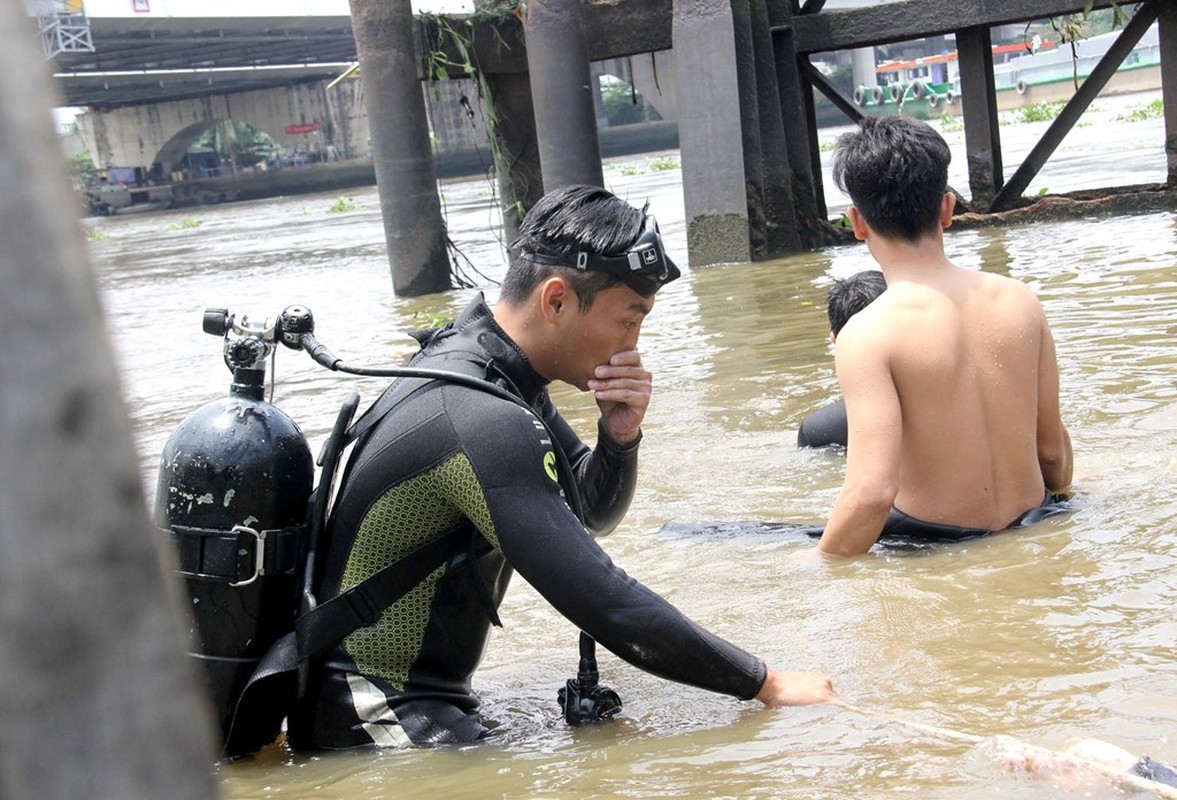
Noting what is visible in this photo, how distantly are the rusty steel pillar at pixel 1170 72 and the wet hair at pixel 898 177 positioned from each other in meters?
8.05

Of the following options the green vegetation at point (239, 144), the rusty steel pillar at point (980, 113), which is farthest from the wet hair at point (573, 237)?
the green vegetation at point (239, 144)

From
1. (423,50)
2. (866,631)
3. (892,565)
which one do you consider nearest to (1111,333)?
(892,565)

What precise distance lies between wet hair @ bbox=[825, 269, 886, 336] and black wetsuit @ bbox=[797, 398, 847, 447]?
1.39 ft

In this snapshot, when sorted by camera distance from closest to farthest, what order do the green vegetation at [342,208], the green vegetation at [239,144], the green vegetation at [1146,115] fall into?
the green vegetation at [1146,115], the green vegetation at [342,208], the green vegetation at [239,144]

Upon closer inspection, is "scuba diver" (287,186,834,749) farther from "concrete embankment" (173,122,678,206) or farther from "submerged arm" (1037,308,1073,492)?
"concrete embankment" (173,122,678,206)

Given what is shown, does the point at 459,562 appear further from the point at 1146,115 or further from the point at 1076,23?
the point at 1146,115

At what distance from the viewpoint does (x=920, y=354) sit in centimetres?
406

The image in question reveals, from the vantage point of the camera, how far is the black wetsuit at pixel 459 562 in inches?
113

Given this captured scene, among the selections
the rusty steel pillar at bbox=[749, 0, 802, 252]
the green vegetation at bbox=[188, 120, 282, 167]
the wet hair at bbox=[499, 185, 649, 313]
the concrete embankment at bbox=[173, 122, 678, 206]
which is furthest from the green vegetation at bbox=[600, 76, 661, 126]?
the wet hair at bbox=[499, 185, 649, 313]

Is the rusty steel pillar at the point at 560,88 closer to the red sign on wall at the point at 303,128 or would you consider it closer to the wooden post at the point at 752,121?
the wooden post at the point at 752,121

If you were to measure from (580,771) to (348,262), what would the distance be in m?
15.3

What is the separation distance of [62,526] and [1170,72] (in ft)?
39.5

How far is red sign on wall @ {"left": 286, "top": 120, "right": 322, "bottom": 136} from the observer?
219 feet

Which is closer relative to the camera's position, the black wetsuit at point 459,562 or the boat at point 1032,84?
the black wetsuit at point 459,562
